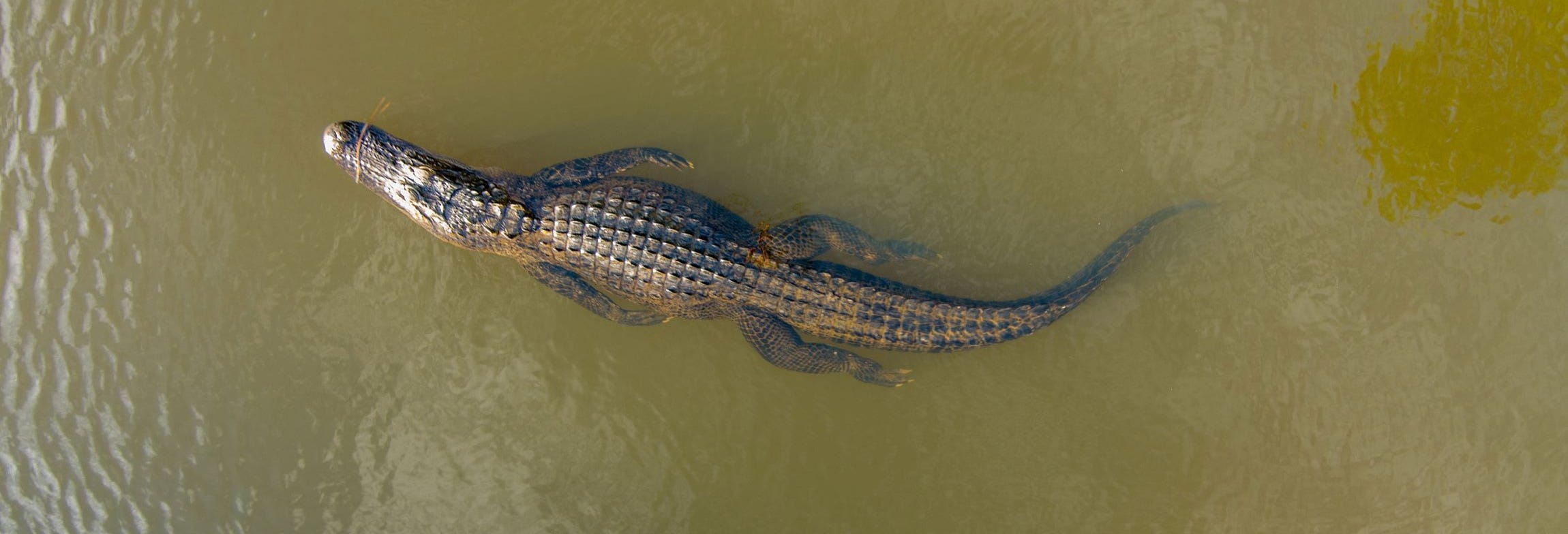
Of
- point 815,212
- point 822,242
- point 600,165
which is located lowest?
point 822,242

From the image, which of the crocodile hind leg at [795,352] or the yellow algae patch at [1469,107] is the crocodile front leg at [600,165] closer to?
the crocodile hind leg at [795,352]

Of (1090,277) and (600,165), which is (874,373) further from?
(600,165)

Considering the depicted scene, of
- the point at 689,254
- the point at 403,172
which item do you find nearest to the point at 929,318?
the point at 689,254

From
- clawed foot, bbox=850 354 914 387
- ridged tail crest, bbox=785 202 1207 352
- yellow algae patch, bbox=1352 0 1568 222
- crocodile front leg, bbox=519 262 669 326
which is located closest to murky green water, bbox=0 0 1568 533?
yellow algae patch, bbox=1352 0 1568 222

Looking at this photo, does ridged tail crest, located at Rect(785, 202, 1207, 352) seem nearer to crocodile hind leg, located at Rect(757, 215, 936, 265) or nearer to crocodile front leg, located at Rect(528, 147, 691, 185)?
crocodile hind leg, located at Rect(757, 215, 936, 265)

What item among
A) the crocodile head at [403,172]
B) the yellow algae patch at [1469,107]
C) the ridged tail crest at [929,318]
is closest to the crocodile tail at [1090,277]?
the ridged tail crest at [929,318]

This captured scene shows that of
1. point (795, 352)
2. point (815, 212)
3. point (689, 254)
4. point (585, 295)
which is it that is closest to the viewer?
point (689, 254)
